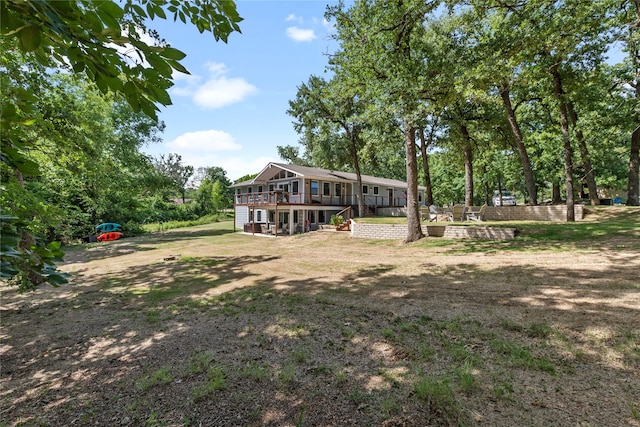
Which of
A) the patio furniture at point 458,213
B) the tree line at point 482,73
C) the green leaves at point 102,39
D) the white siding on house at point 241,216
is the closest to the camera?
the green leaves at point 102,39

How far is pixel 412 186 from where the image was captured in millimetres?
13156

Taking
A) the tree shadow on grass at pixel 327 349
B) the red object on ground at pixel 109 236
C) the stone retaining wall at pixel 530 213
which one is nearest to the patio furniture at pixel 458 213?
the stone retaining wall at pixel 530 213

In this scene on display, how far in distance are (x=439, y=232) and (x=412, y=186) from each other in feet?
9.21

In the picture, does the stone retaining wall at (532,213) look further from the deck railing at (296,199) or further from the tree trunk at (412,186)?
the deck railing at (296,199)

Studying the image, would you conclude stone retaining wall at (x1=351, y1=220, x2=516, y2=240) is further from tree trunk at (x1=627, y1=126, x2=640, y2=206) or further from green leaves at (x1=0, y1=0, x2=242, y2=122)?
green leaves at (x1=0, y1=0, x2=242, y2=122)

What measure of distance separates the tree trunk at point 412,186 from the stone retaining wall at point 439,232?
52 centimetres

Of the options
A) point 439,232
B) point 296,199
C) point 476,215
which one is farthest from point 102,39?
point 296,199

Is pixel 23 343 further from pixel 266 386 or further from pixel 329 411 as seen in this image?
pixel 329 411

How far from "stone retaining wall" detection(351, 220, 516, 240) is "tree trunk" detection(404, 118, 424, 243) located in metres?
0.52

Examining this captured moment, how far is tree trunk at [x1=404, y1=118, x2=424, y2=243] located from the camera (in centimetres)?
1278

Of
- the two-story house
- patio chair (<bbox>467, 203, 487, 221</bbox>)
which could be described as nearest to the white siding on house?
the two-story house

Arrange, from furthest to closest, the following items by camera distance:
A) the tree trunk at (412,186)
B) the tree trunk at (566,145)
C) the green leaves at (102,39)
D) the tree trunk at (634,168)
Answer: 1. the tree trunk at (634,168)
2. the tree trunk at (566,145)
3. the tree trunk at (412,186)
4. the green leaves at (102,39)

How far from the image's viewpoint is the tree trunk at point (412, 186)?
1278 cm

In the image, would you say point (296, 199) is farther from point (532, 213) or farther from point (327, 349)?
point (327, 349)
